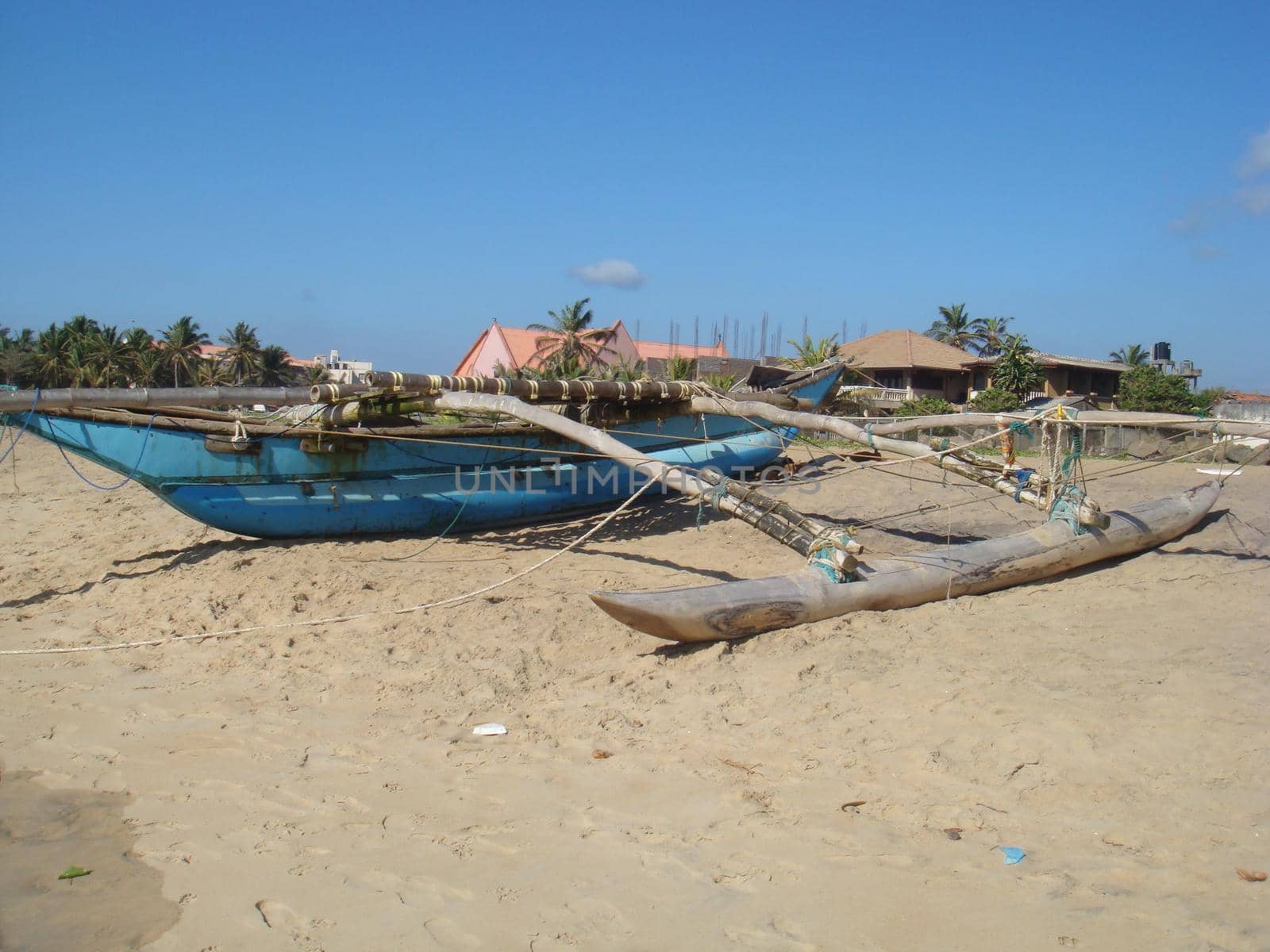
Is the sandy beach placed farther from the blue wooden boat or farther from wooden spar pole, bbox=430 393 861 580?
the blue wooden boat

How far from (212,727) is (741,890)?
3.00 metres

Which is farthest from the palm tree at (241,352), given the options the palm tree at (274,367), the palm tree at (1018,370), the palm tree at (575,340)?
the palm tree at (1018,370)

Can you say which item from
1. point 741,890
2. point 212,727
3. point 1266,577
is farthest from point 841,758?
point 1266,577

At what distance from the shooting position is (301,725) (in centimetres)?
449

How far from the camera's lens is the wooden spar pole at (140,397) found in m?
6.96

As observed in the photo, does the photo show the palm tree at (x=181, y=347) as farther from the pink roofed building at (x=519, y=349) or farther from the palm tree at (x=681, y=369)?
the palm tree at (x=681, y=369)

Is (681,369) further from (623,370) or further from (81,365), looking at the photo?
(81,365)

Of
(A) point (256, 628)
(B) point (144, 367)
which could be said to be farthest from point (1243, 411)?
(B) point (144, 367)

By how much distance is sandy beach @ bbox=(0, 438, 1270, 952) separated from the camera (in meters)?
2.80

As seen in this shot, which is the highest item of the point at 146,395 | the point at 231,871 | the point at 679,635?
the point at 146,395

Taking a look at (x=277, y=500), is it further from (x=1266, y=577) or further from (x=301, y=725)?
(x=1266, y=577)

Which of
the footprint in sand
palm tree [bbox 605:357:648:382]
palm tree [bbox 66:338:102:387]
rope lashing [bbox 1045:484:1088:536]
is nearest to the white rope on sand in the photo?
the footprint in sand

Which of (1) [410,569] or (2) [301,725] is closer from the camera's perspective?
(2) [301,725]

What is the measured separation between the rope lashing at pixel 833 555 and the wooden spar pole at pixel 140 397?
4253 millimetres
